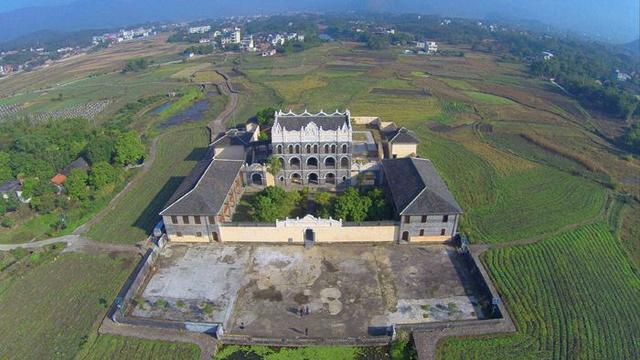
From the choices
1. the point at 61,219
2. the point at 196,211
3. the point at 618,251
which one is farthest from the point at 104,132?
the point at 618,251

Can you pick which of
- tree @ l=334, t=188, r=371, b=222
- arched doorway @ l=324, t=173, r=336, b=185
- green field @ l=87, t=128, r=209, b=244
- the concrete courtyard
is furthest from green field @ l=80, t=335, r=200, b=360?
arched doorway @ l=324, t=173, r=336, b=185

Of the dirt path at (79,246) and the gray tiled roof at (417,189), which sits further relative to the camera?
the dirt path at (79,246)

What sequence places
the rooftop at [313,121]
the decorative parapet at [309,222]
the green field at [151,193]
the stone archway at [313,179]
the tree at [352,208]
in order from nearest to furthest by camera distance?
the decorative parapet at [309,222]
the tree at [352,208]
the green field at [151,193]
the rooftop at [313,121]
the stone archway at [313,179]

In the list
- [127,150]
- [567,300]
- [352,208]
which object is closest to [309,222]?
[352,208]

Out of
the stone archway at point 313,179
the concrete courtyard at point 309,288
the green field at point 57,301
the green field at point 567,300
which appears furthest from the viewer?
the stone archway at point 313,179

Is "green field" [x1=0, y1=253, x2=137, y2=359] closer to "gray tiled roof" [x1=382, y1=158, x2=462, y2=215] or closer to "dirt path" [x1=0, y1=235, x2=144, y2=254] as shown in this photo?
"dirt path" [x1=0, y1=235, x2=144, y2=254]

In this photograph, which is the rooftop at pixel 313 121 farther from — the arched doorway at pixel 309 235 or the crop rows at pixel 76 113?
the crop rows at pixel 76 113

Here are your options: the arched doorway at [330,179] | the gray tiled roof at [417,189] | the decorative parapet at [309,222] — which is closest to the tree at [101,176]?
the decorative parapet at [309,222]
